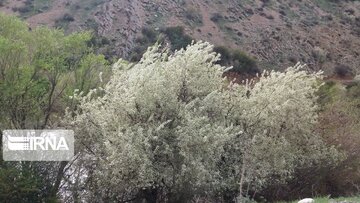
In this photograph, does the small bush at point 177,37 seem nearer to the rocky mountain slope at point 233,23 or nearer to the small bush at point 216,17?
the rocky mountain slope at point 233,23

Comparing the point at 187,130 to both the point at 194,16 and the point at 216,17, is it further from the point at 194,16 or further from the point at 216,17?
the point at 216,17

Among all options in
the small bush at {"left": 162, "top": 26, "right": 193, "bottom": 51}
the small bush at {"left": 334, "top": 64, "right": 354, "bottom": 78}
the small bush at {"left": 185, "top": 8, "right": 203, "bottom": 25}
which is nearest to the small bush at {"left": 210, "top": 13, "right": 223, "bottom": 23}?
the small bush at {"left": 185, "top": 8, "right": 203, "bottom": 25}

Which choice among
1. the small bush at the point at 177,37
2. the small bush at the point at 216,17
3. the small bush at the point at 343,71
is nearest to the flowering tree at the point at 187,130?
the small bush at the point at 177,37

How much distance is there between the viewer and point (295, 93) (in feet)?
56.1

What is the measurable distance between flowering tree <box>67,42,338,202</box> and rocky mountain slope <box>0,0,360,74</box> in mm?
29725

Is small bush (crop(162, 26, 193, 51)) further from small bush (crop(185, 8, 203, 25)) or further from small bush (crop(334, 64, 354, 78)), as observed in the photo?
small bush (crop(334, 64, 354, 78))

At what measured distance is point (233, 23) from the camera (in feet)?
172

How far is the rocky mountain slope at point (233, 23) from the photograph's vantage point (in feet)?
159

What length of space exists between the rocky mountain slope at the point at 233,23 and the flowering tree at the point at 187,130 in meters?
29.7

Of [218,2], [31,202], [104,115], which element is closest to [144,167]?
[104,115]

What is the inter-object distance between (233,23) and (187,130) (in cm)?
3969

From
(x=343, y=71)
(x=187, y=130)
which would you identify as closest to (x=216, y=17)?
(x=343, y=71)

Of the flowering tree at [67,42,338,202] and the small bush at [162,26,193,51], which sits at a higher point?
the flowering tree at [67,42,338,202]

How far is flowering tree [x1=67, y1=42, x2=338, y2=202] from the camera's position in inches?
558
